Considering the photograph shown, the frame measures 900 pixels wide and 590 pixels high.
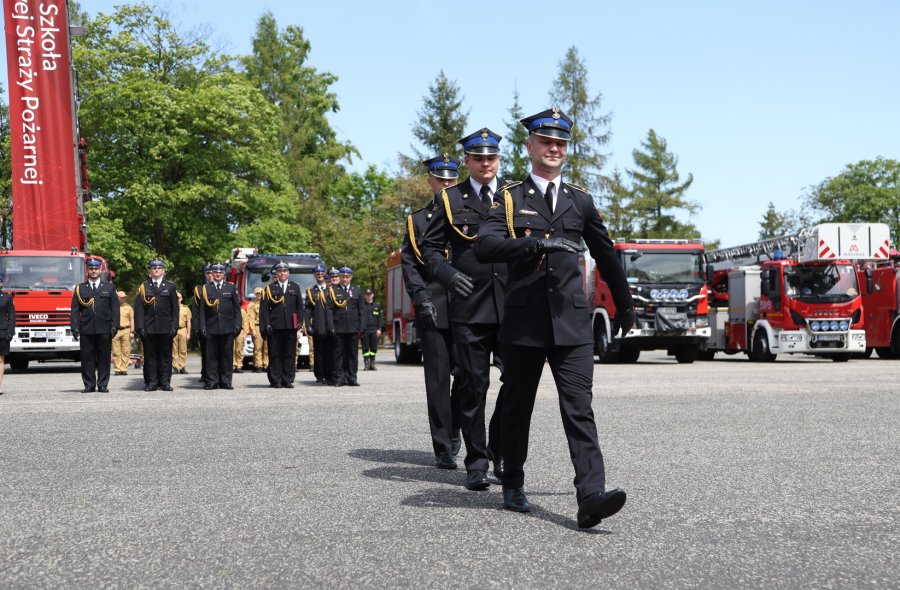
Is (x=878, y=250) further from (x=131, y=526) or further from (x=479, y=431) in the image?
(x=131, y=526)

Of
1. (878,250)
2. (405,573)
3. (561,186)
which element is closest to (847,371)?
(878,250)

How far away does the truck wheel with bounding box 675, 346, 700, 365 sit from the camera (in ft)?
87.8

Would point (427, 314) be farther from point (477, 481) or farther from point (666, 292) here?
point (666, 292)

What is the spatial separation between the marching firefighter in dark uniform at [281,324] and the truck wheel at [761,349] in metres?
13.9

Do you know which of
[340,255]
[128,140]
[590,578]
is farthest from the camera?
[340,255]

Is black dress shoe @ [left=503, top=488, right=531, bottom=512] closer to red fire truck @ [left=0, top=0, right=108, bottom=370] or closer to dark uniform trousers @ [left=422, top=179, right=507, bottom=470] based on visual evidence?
dark uniform trousers @ [left=422, top=179, right=507, bottom=470]

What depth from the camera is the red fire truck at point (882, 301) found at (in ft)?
88.7

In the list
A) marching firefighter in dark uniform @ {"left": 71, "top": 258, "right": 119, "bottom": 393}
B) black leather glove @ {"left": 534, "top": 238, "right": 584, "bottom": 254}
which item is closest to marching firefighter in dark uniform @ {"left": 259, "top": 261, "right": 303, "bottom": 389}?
marching firefighter in dark uniform @ {"left": 71, "top": 258, "right": 119, "bottom": 393}

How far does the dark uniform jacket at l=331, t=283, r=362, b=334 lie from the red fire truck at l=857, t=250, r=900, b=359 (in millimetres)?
14872

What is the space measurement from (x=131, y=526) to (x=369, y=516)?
115 cm

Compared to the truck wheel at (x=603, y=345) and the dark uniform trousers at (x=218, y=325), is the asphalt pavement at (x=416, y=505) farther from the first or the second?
the truck wheel at (x=603, y=345)

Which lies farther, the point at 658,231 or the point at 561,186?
the point at 658,231

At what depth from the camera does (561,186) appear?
550 cm

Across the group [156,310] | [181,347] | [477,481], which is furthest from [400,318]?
[477,481]
